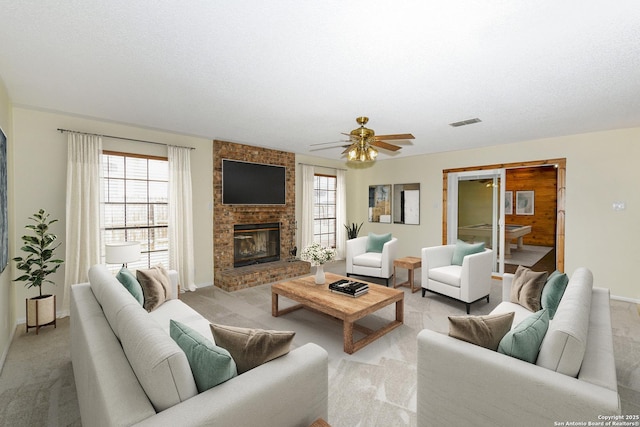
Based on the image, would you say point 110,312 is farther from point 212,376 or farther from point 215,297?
point 215,297

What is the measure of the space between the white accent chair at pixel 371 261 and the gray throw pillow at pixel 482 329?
11.1 ft

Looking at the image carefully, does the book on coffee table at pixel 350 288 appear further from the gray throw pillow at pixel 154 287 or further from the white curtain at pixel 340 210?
the white curtain at pixel 340 210

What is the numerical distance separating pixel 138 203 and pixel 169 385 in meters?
4.07

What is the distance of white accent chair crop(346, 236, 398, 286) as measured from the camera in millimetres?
5180

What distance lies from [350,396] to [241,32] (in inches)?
110

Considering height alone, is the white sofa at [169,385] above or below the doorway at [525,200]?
below

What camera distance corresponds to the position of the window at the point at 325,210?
727 centimetres

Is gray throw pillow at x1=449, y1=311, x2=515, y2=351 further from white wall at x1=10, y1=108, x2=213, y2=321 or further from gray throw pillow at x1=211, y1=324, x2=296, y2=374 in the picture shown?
white wall at x1=10, y1=108, x2=213, y2=321

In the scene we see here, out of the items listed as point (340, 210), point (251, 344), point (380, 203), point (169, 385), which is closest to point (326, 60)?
point (251, 344)

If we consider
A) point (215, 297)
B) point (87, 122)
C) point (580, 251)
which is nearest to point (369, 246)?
point (215, 297)

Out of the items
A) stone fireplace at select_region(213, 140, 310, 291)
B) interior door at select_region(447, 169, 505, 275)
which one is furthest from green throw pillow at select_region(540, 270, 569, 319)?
stone fireplace at select_region(213, 140, 310, 291)

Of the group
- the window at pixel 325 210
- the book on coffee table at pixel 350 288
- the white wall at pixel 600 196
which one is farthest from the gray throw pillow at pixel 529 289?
the window at pixel 325 210

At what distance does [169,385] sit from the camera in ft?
3.96

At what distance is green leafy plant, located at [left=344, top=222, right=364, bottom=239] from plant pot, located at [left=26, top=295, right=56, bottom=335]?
5798mm
